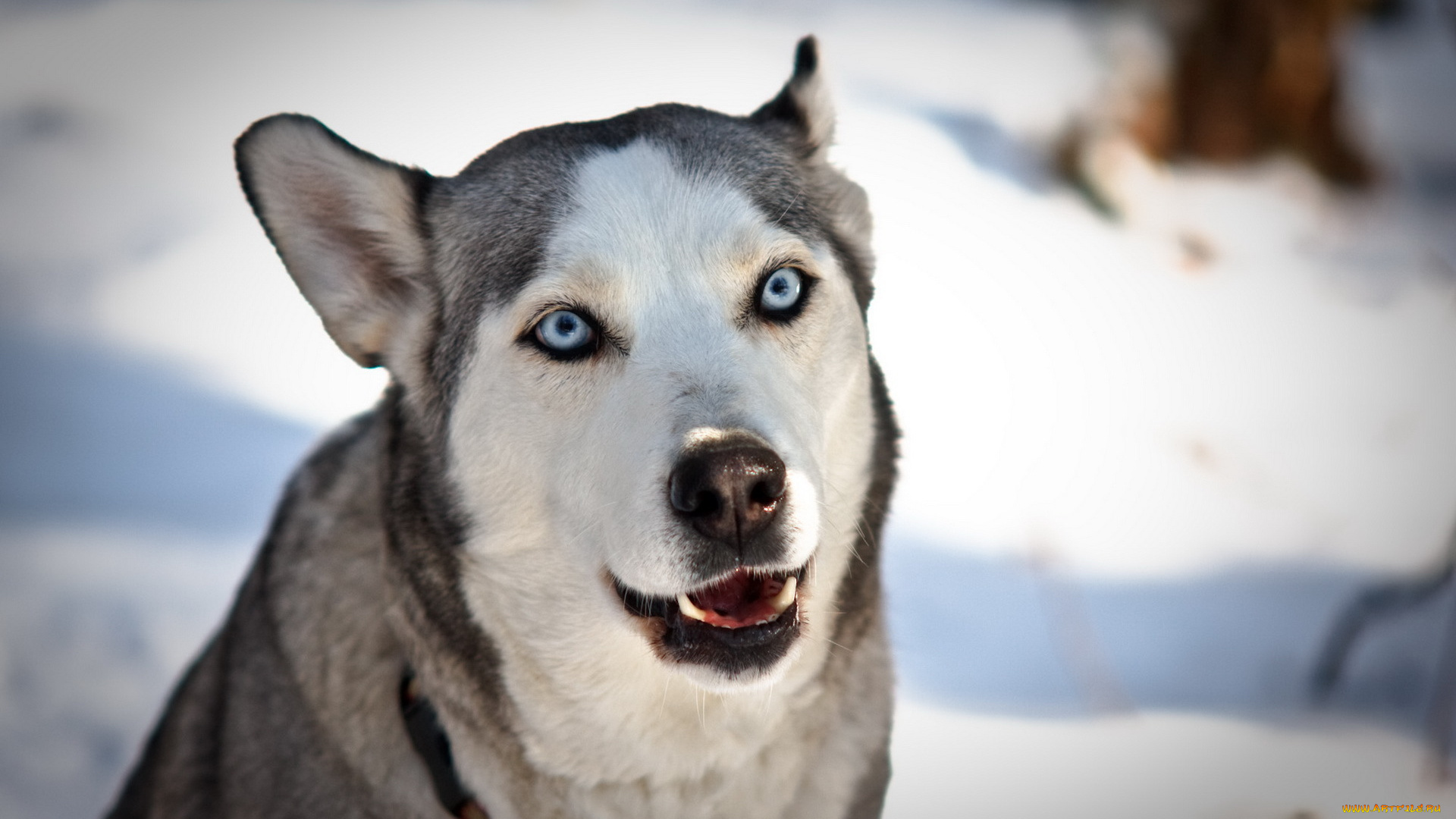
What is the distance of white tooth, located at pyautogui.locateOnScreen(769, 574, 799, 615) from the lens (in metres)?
1.98

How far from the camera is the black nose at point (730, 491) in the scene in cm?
173

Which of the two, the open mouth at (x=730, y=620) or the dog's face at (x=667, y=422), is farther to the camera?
the open mouth at (x=730, y=620)

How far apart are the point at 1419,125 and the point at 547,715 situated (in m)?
4.94

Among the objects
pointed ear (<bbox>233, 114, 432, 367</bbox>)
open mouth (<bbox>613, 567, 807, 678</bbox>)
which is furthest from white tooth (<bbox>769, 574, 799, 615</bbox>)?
Answer: pointed ear (<bbox>233, 114, 432, 367</bbox>)

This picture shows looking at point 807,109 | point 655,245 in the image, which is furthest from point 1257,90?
point 655,245

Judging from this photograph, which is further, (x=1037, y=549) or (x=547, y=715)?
(x=1037, y=549)

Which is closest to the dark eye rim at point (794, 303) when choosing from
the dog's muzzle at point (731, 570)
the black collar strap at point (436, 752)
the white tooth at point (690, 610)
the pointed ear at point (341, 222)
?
the dog's muzzle at point (731, 570)

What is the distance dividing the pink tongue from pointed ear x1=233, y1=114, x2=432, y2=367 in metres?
0.99

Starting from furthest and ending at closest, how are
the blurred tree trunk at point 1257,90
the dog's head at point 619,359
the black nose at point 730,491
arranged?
1. the blurred tree trunk at point 1257,90
2. the dog's head at point 619,359
3. the black nose at point 730,491

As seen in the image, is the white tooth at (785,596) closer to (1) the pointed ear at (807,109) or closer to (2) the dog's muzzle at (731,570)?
(2) the dog's muzzle at (731,570)

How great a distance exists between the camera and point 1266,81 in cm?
491

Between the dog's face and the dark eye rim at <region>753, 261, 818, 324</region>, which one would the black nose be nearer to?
the dog's face

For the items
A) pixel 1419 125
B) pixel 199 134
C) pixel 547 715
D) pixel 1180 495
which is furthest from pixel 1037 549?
pixel 199 134

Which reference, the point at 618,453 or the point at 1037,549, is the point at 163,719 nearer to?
the point at 618,453
